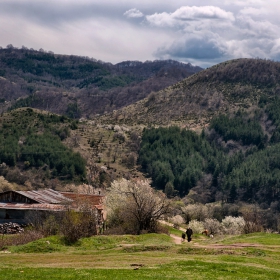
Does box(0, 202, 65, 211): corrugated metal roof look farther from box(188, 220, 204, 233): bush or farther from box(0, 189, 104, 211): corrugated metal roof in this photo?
box(188, 220, 204, 233): bush

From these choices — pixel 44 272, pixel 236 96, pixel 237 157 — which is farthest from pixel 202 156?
pixel 44 272

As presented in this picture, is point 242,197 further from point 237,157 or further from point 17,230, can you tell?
point 17,230

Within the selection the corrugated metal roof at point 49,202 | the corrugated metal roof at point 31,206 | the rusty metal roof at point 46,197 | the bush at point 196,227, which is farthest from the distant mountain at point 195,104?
the corrugated metal roof at point 31,206

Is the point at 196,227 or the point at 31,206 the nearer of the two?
the point at 31,206

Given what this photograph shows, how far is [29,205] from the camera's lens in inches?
2019

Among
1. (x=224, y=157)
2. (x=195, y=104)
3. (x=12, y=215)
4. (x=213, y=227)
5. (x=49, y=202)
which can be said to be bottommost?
(x=213, y=227)

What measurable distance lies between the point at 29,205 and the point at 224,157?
10993cm

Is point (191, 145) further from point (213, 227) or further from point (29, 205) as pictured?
point (29, 205)

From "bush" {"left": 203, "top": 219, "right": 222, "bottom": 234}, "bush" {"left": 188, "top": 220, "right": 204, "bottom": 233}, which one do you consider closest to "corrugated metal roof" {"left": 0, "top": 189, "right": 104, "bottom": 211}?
"bush" {"left": 188, "top": 220, "right": 204, "bottom": 233}

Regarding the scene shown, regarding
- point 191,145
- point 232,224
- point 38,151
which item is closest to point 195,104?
point 191,145

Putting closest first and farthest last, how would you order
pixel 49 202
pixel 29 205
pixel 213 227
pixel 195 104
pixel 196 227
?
1. pixel 29 205
2. pixel 49 202
3. pixel 196 227
4. pixel 213 227
5. pixel 195 104

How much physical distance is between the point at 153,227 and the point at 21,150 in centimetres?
8569

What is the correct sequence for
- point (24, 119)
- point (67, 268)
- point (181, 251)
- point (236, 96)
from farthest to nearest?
point (236, 96) < point (24, 119) < point (181, 251) < point (67, 268)

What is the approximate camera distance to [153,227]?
44688 mm
